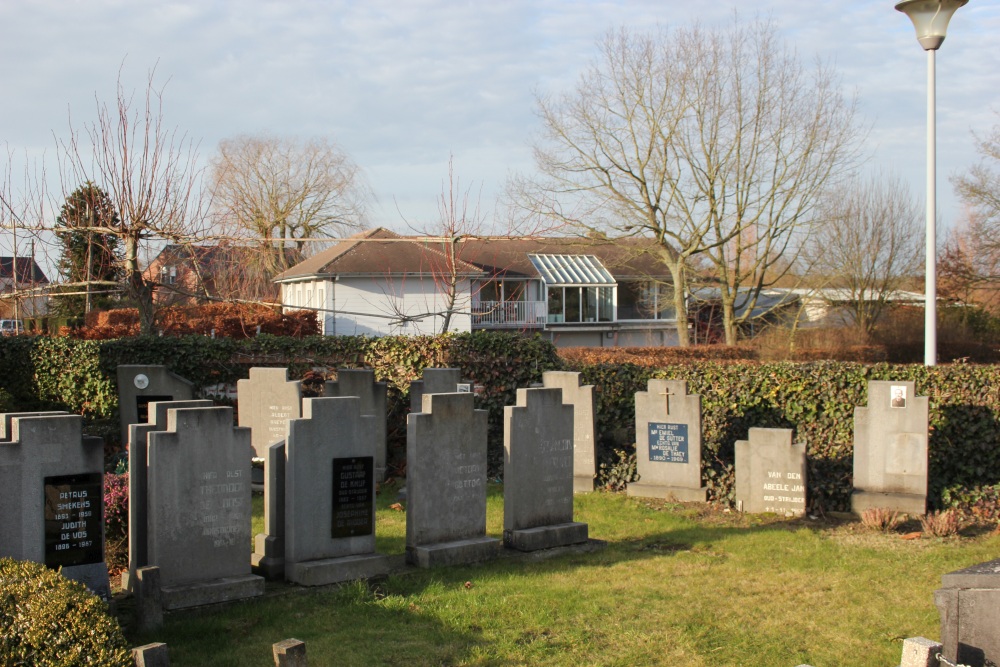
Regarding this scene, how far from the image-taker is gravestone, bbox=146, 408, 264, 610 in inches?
278

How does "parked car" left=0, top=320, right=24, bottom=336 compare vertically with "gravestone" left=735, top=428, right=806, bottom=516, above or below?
above

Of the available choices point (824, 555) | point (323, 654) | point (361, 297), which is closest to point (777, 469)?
point (824, 555)

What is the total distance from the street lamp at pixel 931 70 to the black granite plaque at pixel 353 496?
8071mm

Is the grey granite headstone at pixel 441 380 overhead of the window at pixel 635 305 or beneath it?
beneath

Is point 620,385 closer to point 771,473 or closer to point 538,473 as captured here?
point 771,473

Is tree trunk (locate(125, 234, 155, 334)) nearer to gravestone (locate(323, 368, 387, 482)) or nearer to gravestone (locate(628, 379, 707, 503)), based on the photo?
gravestone (locate(323, 368, 387, 482))

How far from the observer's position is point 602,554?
9.21 meters

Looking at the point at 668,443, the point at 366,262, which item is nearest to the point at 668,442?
the point at 668,443

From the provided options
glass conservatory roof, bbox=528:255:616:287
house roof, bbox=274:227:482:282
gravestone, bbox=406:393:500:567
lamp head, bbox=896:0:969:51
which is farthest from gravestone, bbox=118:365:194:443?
glass conservatory roof, bbox=528:255:616:287

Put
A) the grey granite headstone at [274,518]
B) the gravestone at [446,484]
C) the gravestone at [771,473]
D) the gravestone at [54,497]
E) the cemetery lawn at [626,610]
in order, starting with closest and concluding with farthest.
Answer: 1. the cemetery lawn at [626,610]
2. the gravestone at [54,497]
3. the grey granite headstone at [274,518]
4. the gravestone at [446,484]
5. the gravestone at [771,473]

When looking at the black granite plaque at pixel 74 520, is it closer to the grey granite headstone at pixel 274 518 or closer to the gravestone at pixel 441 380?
the grey granite headstone at pixel 274 518

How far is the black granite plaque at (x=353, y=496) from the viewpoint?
8.01 m

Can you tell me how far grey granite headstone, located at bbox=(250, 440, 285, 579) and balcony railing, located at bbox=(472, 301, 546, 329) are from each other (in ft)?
113

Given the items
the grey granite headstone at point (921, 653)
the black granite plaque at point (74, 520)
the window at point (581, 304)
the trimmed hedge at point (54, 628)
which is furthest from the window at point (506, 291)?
the grey granite headstone at point (921, 653)
